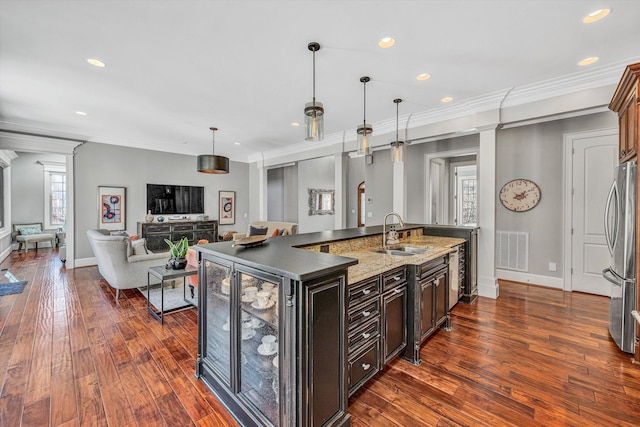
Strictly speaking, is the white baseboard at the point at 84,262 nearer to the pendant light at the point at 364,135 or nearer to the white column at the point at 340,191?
the white column at the point at 340,191

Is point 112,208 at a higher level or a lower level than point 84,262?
higher

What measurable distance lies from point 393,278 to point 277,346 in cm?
114

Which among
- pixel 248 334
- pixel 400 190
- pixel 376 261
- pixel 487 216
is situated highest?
pixel 400 190

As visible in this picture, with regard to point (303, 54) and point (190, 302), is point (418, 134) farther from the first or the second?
point (190, 302)

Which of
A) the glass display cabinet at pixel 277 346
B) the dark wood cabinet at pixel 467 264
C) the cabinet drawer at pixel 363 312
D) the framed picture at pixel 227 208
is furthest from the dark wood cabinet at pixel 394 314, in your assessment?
the framed picture at pixel 227 208

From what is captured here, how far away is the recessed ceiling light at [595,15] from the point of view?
83.6 inches

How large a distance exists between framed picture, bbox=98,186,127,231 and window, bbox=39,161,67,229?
3239 millimetres

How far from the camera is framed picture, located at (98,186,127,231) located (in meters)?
6.15

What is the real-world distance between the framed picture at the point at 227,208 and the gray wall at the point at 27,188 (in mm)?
4611

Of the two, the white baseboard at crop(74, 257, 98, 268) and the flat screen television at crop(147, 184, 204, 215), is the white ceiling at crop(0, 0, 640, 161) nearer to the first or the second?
the flat screen television at crop(147, 184, 204, 215)

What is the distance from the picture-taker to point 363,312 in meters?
1.92

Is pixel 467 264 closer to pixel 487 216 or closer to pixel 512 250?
pixel 487 216

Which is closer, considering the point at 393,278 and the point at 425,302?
the point at 393,278

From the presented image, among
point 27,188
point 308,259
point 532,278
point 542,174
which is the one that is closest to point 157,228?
point 27,188
